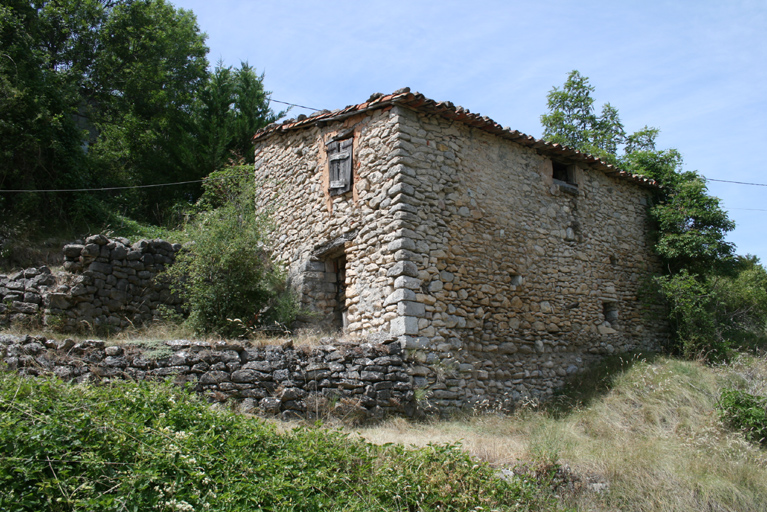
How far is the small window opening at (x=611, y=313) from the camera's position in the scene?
11.2 m

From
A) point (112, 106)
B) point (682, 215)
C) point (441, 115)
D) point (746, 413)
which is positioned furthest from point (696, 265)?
point (112, 106)

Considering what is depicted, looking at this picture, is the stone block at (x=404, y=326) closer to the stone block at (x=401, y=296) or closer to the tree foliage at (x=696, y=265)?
the stone block at (x=401, y=296)

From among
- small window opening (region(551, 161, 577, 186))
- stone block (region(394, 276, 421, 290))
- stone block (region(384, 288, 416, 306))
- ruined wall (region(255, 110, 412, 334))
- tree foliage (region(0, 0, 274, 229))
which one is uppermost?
tree foliage (region(0, 0, 274, 229))

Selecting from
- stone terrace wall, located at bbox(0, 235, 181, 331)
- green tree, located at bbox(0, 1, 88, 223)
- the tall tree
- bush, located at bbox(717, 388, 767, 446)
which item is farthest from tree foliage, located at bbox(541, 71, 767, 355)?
green tree, located at bbox(0, 1, 88, 223)

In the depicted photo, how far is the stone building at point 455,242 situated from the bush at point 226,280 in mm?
704

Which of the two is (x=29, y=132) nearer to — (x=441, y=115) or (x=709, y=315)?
(x=441, y=115)

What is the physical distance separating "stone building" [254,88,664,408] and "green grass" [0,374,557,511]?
2.99 meters

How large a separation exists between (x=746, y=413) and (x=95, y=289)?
9.98 meters

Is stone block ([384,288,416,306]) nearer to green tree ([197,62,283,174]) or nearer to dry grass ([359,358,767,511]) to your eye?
dry grass ([359,358,767,511])

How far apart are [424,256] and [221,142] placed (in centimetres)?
929

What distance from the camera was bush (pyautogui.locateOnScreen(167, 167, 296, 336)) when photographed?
8.75 m

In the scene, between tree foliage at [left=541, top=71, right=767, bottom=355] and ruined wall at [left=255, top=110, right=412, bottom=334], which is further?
tree foliage at [left=541, top=71, right=767, bottom=355]

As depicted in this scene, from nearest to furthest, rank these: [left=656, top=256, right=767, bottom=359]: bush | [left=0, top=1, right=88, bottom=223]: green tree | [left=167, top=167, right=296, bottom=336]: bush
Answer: [left=167, top=167, right=296, bottom=336]: bush
[left=656, top=256, right=767, bottom=359]: bush
[left=0, top=1, right=88, bottom=223]: green tree

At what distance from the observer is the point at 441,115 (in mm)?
9086
